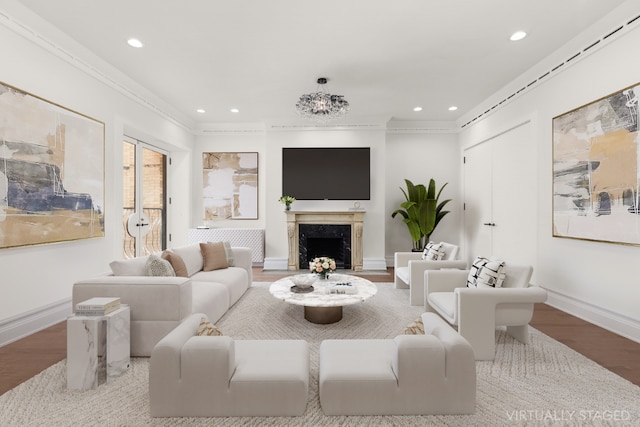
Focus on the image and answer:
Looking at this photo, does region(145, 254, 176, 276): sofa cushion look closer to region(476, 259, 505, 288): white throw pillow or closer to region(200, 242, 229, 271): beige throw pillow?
region(200, 242, 229, 271): beige throw pillow

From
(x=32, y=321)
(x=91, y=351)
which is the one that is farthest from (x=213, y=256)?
(x=91, y=351)

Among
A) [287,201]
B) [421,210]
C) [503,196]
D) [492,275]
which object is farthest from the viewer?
[287,201]

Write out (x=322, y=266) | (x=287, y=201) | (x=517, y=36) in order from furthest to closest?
(x=287, y=201)
(x=322, y=266)
(x=517, y=36)

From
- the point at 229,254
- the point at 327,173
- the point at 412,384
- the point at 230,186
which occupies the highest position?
the point at 327,173

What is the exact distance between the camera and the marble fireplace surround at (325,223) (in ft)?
19.1

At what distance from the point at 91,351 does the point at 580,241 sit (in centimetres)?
444

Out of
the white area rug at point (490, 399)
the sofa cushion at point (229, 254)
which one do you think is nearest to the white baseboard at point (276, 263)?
the sofa cushion at point (229, 254)

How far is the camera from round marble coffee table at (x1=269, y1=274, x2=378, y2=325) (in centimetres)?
279

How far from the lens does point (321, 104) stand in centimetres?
403

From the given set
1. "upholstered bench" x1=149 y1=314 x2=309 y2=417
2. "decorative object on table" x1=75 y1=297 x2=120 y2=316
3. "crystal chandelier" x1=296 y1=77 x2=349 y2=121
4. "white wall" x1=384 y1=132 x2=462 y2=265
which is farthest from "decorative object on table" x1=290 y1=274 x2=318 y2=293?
"white wall" x1=384 y1=132 x2=462 y2=265

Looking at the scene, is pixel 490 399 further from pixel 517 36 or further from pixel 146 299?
pixel 517 36

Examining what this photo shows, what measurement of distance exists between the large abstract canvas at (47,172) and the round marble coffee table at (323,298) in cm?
231

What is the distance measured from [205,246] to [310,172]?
8.85 feet

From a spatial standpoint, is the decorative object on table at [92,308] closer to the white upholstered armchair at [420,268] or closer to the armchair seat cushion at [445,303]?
the armchair seat cushion at [445,303]
